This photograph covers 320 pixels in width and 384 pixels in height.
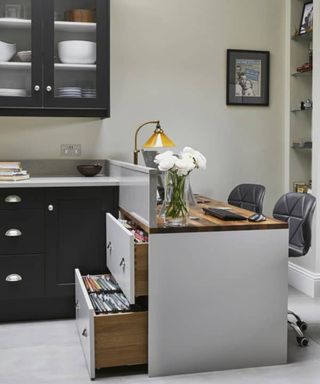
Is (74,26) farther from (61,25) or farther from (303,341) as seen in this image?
(303,341)

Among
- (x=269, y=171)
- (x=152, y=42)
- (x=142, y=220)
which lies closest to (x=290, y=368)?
(x=142, y=220)

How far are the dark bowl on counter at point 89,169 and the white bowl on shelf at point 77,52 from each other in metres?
0.73

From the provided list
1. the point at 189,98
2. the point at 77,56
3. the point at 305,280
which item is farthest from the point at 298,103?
the point at 77,56

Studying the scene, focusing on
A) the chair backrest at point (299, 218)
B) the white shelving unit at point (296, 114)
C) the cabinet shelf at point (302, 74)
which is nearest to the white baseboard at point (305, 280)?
the white shelving unit at point (296, 114)

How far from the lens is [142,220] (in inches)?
115

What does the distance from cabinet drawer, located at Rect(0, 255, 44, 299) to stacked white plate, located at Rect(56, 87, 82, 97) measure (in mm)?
1116

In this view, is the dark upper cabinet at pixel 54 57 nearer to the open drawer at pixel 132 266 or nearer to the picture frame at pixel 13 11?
the picture frame at pixel 13 11

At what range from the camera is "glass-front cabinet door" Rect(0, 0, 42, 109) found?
386 cm

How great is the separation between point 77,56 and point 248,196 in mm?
1561

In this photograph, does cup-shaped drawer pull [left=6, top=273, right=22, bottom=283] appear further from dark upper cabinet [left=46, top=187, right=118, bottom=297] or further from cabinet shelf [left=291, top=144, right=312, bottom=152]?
cabinet shelf [left=291, top=144, right=312, bottom=152]

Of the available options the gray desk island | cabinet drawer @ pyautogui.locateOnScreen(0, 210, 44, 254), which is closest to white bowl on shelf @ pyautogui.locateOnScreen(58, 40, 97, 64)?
cabinet drawer @ pyautogui.locateOnScreen(0, 210, 44, 254)

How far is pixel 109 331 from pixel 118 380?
25 centimetres

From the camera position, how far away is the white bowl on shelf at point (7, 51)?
386 centimetres

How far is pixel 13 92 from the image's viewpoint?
12.7ft
